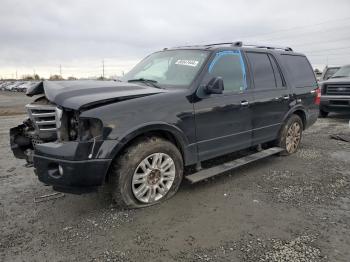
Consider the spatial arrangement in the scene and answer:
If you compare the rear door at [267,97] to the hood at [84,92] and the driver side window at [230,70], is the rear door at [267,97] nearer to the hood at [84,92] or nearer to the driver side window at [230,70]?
the driver side window at [230,70]

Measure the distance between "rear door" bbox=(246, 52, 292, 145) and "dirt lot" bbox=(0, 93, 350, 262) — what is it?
0.80 meters

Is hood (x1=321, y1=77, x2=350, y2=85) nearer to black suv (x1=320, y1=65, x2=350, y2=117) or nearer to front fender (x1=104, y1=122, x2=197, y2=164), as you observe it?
black suv (x1=320, y1=65, x2=350, y2=117)

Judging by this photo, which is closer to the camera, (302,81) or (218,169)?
(218,169)

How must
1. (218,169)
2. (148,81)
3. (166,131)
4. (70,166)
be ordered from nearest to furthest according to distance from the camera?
(70,166)
(166,131)
(218,169)
(148,81)

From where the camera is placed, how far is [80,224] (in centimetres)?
326

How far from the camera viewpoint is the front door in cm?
404

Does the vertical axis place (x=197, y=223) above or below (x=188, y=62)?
below

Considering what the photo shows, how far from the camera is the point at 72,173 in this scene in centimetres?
304

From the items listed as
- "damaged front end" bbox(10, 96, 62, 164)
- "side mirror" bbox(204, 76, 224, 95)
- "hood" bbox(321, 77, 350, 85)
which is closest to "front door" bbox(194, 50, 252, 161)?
"side mirror" bbox(204, 76, 224, 95)

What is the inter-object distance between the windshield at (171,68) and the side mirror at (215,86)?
0.82 ft

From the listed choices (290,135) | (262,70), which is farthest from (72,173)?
(290,135)

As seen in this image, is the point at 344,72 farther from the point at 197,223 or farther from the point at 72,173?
the point at 72,173

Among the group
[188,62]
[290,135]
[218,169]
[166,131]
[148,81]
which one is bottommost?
[218,169]

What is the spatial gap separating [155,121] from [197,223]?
1.18m
